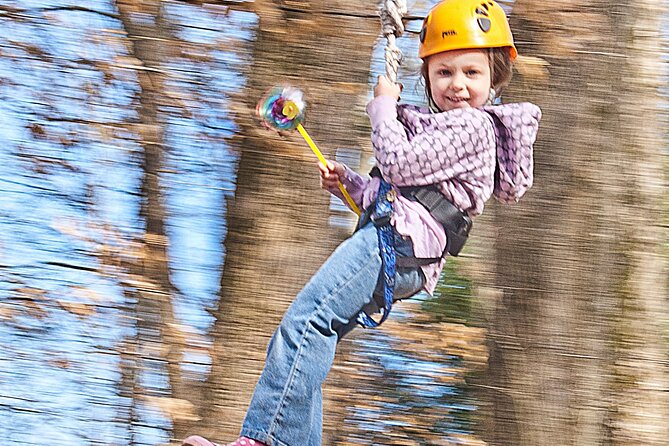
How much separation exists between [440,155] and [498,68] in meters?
0.28

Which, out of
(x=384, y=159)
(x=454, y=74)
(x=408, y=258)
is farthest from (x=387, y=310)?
(x=454, y=74)

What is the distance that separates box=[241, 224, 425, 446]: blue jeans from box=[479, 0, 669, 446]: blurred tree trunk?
2.82ft

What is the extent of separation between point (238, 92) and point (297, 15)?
276 millimetres

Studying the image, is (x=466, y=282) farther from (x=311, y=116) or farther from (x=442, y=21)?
(x=442, y=21)

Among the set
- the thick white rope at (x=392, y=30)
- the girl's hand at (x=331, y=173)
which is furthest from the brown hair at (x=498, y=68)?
the girl's hand at (x=331, y=173)

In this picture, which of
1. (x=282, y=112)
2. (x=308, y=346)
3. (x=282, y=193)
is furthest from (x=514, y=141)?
(x=282, y=193)

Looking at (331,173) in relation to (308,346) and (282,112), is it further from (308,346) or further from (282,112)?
(308,346)

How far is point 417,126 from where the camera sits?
85.4 inches

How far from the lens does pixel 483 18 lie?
7.27 ft

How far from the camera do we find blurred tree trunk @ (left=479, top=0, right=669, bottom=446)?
2.83 metres

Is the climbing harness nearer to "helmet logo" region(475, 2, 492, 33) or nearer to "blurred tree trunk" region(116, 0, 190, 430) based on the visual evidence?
"helmet logo" region(475, 2, 492, 33)

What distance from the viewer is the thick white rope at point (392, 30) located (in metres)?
2.18

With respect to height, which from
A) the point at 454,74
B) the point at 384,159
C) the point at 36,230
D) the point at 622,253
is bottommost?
the point at 36,230

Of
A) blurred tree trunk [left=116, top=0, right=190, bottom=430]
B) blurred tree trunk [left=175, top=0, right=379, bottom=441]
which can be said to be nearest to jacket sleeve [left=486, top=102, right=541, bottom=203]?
blurred tree trunk [left=175, top=0, right=379, bottom=441]
